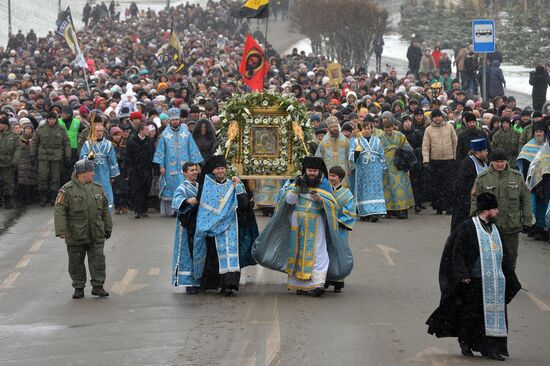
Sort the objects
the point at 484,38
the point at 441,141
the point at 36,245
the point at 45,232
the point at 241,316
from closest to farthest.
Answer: the point at 241,316 → the point at 36,245 → the point at 45,232 → the point at 441,141 → the point at 484,38

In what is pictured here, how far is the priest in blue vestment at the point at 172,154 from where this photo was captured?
23.4 meters

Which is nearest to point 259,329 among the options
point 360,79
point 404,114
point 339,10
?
point 404,114

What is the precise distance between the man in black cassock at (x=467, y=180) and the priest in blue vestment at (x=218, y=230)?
2550mm

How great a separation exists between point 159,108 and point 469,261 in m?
16.5

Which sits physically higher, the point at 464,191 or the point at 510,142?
the point at 510,142

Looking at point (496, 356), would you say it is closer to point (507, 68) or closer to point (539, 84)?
point (539, 84)

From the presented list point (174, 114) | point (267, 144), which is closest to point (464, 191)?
point (267, 144)

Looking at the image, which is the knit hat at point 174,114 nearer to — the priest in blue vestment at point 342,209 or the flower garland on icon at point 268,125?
the flower garland on icon at point 268,125

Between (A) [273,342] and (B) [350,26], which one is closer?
(A) [273,342]

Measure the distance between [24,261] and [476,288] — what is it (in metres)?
8.07

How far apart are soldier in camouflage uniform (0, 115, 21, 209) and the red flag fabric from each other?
4308 mm

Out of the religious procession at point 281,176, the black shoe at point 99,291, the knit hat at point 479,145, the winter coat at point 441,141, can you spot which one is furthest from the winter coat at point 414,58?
the black shoe at point 99,291

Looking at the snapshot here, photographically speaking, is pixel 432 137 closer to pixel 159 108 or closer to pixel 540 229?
pixel 540 229

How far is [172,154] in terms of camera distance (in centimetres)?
2345
